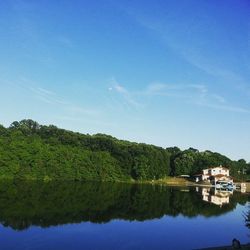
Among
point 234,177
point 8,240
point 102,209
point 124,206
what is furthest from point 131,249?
point 234,177

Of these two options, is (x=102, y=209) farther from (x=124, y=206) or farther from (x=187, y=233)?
(x=187, y=233)

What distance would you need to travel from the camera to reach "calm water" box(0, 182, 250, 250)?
84.4 feet

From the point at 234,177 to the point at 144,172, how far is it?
88.3ft

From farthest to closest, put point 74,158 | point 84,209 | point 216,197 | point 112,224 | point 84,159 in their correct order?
point 84,159
point 74,158
point 216,197
point 84,209
point 112,224

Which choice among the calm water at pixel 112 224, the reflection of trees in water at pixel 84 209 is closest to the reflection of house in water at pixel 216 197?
the reflection of trees in water at pixel 84 209

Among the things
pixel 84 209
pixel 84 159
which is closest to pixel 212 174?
pixel 84 159

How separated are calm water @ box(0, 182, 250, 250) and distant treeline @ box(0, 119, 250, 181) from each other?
3256 cm

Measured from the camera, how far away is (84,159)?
87.2 meters

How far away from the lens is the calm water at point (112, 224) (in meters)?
25.7

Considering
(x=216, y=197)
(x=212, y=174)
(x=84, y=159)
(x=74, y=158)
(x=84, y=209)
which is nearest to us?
(x=84, y=209)

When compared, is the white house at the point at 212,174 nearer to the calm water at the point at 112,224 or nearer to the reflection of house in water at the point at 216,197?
the reflection of house in water at the point at 216,197

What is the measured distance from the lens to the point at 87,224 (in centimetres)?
3162

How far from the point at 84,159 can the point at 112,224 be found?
54890 mm

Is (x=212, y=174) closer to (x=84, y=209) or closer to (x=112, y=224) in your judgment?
(x=84, y=209)
